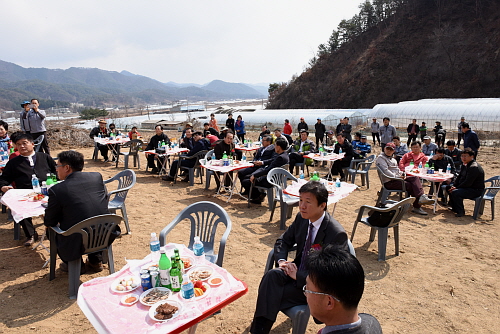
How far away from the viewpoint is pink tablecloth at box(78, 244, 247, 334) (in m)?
2.01

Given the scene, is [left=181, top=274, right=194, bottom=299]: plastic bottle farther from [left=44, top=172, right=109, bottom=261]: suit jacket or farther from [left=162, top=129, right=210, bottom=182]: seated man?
[left=162, top=129, right=210, bottom=182]: seated man

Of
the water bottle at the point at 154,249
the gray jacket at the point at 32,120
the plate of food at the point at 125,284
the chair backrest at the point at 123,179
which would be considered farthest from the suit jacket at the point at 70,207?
the gray jacket at the point at 32,120

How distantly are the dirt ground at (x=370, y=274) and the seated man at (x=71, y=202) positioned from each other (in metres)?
0.72

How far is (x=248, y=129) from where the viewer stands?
26.6 m

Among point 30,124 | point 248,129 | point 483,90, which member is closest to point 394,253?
point 30,124

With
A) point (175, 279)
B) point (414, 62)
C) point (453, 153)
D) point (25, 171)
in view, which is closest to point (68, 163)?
point (175, 279)

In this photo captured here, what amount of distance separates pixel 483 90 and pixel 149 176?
1394 inches

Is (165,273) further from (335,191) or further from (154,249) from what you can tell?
(335,191)

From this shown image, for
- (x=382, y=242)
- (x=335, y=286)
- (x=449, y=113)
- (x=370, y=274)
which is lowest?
(x=370, y=274)

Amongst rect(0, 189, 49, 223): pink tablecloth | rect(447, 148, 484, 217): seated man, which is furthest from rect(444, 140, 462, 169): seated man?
rect(0, 189, 49, 223): pink tablecloth

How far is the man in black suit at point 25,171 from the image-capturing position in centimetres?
510

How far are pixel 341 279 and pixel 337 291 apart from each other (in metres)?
0.07

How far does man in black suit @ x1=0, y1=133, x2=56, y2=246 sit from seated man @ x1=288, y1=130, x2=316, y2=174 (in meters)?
6.26

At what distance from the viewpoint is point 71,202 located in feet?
11.5
